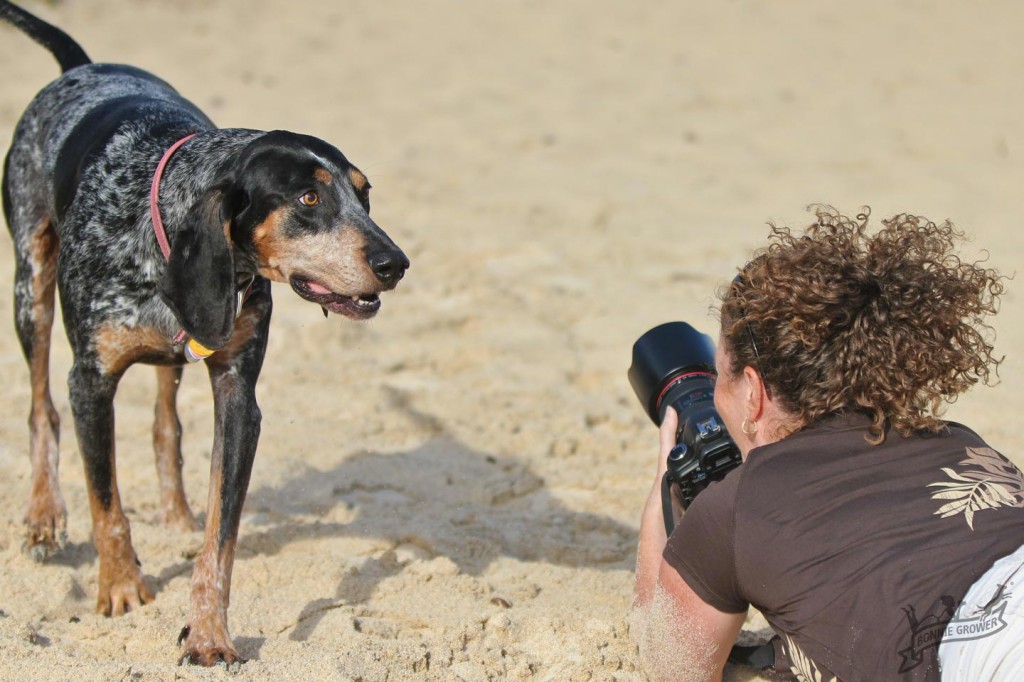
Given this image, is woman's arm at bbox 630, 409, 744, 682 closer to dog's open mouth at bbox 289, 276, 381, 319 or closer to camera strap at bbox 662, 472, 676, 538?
camera strap at bbox 662, 472, 676, 538

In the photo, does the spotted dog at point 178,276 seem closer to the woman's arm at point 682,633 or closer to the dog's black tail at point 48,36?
the dog's black tail at point 48,36

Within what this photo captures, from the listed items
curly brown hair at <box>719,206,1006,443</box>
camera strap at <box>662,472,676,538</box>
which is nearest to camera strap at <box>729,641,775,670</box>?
camera strap at <box>662,472,676,538</box>

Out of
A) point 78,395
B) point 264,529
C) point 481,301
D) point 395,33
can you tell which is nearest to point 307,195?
point 78,395

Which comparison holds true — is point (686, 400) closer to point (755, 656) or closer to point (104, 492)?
point (755, 656)

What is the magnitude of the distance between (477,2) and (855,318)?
1091cm

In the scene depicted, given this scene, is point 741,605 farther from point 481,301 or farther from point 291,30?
point 291,30

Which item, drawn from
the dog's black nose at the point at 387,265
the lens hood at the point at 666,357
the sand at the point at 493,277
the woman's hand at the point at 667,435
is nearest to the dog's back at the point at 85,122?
the dog's black nose at the point at 387,265

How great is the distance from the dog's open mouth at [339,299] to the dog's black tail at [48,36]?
2349 millimetres

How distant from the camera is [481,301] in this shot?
670cm

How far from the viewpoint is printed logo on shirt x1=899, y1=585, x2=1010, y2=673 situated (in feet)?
7.81

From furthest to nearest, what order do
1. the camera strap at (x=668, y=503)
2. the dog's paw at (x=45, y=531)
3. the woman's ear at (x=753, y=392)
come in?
the dog's paw at (x=45, y=531)
the camera strap at (x=668, y=503)
the woman's ear at (x=753, y=392)

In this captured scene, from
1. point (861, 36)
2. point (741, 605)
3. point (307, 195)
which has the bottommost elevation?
point (741, 605)

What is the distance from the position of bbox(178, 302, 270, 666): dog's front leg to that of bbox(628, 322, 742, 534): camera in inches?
47.1

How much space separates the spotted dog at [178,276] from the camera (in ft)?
11.2
